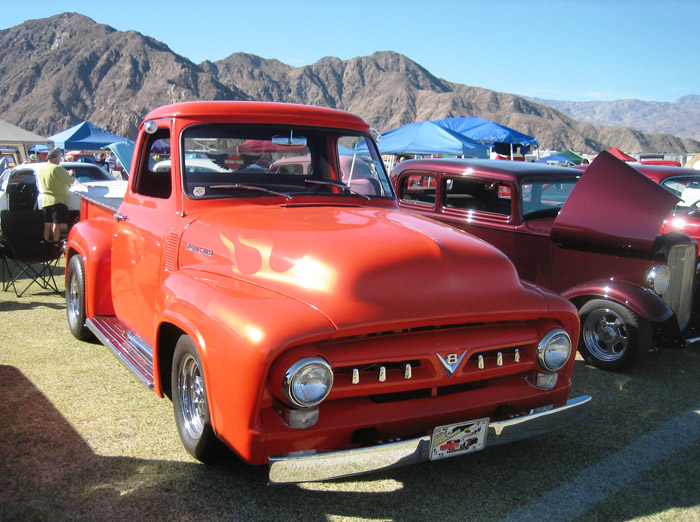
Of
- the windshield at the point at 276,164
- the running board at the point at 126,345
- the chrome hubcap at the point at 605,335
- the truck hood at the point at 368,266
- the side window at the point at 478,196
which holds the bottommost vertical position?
the chrome hubcap at the point at 605,335

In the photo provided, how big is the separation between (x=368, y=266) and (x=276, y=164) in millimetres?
1566

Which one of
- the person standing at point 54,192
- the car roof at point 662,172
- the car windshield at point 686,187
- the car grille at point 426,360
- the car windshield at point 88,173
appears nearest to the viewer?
the car grille at point 426,360

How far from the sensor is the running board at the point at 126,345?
3.43 meters

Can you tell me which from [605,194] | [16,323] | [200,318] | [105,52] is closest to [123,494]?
[200,318]

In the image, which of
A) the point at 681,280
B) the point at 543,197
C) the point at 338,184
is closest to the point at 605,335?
the point at 681,280

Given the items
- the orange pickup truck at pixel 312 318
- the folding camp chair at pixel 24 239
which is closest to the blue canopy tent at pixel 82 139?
the folding camp chair at pixel 24 239

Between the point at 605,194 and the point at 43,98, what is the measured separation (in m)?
136

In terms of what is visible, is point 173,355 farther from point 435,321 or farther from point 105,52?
point 105,52

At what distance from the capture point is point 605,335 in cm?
496

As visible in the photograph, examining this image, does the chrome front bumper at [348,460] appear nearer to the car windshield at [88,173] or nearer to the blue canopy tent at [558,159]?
the car windshield at [88,173]

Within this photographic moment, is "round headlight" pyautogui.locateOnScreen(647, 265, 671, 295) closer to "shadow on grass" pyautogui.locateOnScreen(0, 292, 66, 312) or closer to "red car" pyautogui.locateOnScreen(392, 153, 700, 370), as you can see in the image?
"red car" pyautogui.locateOnScreen(392, 153, 700, 370)

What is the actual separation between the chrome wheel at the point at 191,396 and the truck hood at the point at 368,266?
51cm

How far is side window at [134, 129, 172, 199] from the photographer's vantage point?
3.82 meters

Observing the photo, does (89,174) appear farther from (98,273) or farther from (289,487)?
(289,487)
